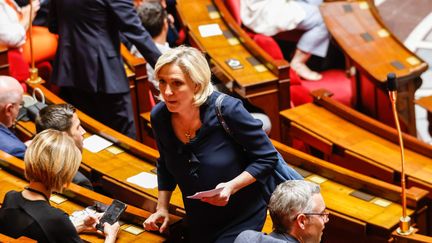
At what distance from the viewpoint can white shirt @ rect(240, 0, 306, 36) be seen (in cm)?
451

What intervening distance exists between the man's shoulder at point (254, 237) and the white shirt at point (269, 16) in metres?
2.71

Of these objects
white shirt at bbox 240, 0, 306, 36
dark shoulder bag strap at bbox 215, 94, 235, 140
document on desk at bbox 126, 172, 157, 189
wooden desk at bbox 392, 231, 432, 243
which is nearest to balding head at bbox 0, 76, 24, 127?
document on desk at bbox 126, 172, 157, 189

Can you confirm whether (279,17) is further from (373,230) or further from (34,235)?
(34,235)

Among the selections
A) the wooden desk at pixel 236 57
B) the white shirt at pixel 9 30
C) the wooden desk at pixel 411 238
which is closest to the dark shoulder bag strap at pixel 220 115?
the wooden desk at pixel 411 238

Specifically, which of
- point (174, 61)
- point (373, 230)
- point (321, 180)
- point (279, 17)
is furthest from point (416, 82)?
point (174, 61)

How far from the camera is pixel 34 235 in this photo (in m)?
2.01

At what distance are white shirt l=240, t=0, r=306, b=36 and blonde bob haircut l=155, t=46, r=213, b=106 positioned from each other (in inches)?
101

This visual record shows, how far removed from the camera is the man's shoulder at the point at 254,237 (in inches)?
73.7

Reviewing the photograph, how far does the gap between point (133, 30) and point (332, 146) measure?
885mm

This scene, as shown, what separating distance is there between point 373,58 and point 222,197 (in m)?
2.22

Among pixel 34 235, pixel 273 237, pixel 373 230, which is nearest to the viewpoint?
pixel 273 237

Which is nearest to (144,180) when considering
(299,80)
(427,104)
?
(427,104)

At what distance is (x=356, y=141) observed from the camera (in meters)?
3.18

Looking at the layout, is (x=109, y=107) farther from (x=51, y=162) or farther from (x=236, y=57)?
(x=51, y=162)
